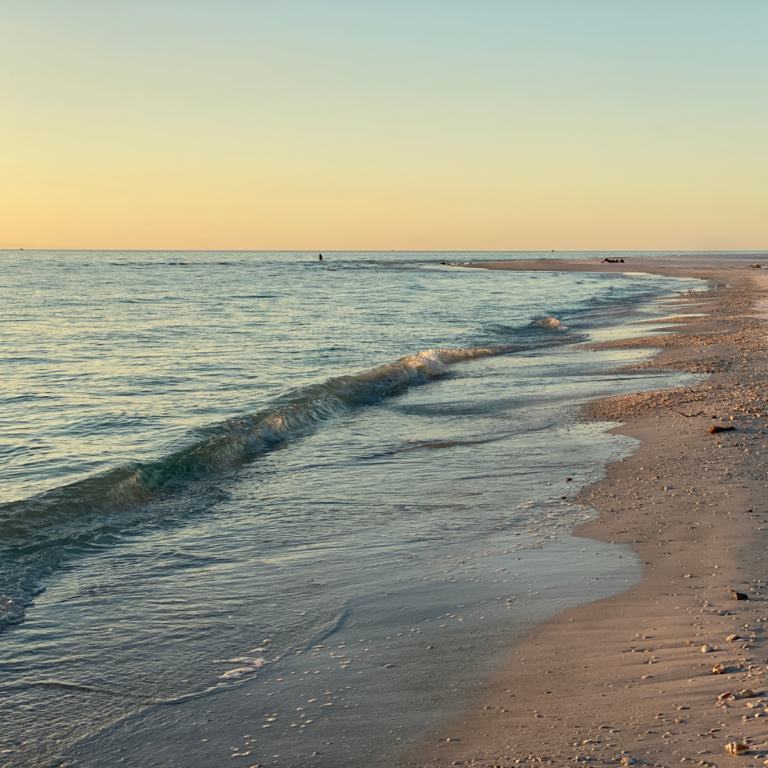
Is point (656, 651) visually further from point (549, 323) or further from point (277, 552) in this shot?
point (549, 323)

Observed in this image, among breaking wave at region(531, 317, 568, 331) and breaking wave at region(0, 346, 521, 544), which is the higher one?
breaking wave at region(531, 317, 568, 331)

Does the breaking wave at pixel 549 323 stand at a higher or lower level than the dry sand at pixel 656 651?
higher

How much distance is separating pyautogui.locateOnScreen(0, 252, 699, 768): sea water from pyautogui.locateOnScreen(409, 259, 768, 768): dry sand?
213 mm

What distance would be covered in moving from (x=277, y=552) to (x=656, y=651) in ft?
10.2

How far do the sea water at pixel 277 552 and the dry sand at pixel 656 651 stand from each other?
21 centimetres

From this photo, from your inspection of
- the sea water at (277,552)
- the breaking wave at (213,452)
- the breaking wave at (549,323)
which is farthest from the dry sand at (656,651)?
the breaking wave at (549,323)

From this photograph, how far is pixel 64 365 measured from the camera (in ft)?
56.0

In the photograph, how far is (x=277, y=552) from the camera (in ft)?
19.2

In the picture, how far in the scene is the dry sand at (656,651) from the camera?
A: 10.0 ft

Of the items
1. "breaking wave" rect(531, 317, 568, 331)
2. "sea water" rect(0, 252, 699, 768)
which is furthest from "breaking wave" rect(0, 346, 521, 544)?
"breaking wave" rect(531, 317, 568, 331)

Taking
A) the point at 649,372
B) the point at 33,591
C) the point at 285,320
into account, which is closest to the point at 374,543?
the point at 33,591

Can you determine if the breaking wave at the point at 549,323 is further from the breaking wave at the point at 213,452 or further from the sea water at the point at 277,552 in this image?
the breaking wave at the point at 213,452

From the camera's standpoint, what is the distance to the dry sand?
A: 3.05 metres

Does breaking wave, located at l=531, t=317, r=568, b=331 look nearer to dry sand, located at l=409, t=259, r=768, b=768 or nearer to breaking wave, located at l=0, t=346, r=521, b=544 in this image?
breaking wave, located at l=0, t=346, r=521, b=544
